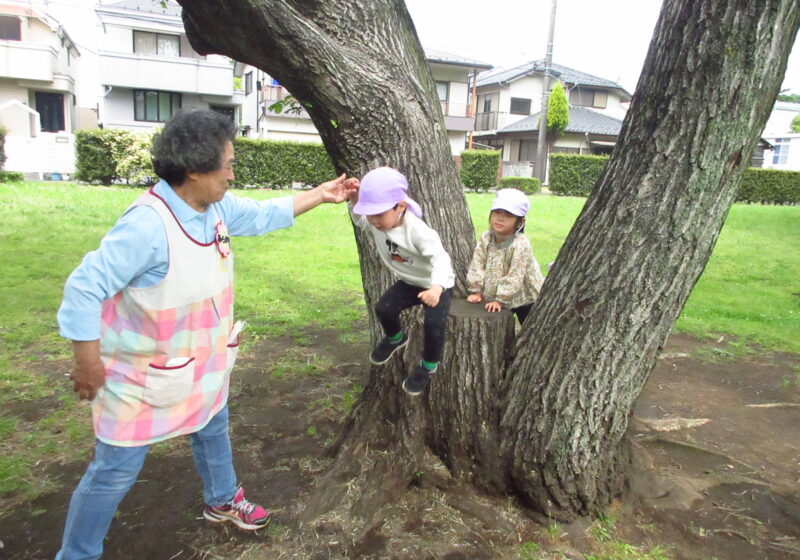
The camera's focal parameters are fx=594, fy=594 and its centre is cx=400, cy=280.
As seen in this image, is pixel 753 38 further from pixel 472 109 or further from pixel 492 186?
pixel 472 109

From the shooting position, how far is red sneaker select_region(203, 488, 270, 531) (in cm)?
289

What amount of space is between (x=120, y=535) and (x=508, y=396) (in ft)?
6.66

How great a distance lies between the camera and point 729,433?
4.05m

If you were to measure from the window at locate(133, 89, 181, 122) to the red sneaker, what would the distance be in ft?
89.7

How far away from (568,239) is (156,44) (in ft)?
95.6


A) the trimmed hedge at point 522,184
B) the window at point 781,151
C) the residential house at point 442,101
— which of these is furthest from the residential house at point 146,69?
the window at point 781,151

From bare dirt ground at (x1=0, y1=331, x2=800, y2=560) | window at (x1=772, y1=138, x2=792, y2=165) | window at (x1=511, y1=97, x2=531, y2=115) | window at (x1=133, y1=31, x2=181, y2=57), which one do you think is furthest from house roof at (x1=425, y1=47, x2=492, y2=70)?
bare dirt ground at (x1=0, y1=331, x2=800, y2=560)

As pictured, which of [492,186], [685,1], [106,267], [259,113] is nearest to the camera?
[106,267]

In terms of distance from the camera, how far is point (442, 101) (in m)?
31.4

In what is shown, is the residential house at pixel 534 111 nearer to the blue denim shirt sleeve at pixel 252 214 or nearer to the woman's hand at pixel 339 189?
the woman's hand at pixel 339 189

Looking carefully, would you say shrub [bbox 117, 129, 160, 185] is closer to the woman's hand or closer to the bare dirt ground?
the bare dirt ground

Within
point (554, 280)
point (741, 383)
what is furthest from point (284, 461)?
point (741, 383)

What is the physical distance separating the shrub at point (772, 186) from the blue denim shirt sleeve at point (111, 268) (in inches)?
1047

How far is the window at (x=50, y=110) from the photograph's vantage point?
2791cm
